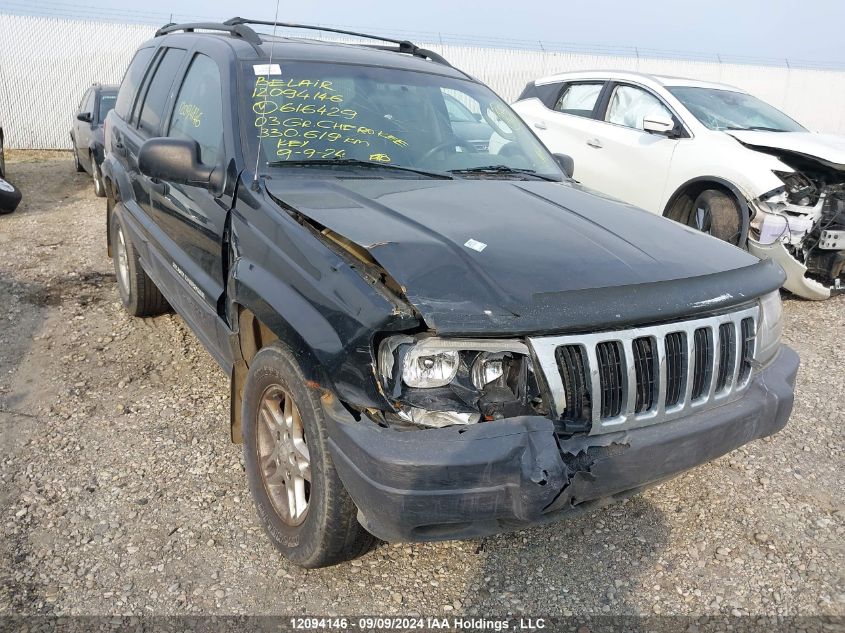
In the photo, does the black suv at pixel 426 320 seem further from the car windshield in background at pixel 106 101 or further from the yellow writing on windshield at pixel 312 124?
the car windshield in background at pixel 106 101

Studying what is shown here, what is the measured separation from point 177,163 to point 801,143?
534 cm

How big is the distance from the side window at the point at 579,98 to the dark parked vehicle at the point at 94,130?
5.89 metres

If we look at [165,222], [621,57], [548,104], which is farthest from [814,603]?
[621,57]

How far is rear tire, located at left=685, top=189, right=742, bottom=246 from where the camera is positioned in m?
5.94

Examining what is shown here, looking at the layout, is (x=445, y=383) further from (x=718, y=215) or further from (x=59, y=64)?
(x=59, y=64)

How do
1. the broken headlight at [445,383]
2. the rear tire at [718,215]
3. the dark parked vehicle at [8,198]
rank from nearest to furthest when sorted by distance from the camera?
1. the broken headlight at [445,383]
2. the rear tire at [718,215]
3. the dark parked vehicle at [8,198]

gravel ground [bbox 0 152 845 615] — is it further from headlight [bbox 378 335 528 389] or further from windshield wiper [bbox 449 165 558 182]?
windshield wiper [bbox 449 165 558 182]

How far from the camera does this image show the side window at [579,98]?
7.50 meters

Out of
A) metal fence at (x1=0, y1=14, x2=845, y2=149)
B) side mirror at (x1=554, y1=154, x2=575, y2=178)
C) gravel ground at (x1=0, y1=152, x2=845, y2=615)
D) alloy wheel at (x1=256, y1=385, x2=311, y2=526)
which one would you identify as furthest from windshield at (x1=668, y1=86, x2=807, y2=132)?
metal fence at (x1=0, y1=14, x2=845, y2=149)

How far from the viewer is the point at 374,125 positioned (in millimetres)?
3412

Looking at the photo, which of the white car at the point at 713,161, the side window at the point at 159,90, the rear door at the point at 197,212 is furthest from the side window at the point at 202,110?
the white car at the point at 713,161

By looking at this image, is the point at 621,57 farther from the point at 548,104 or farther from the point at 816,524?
the point at 816,524

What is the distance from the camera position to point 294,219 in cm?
264

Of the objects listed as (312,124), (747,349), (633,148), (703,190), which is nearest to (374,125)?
(312,124)
